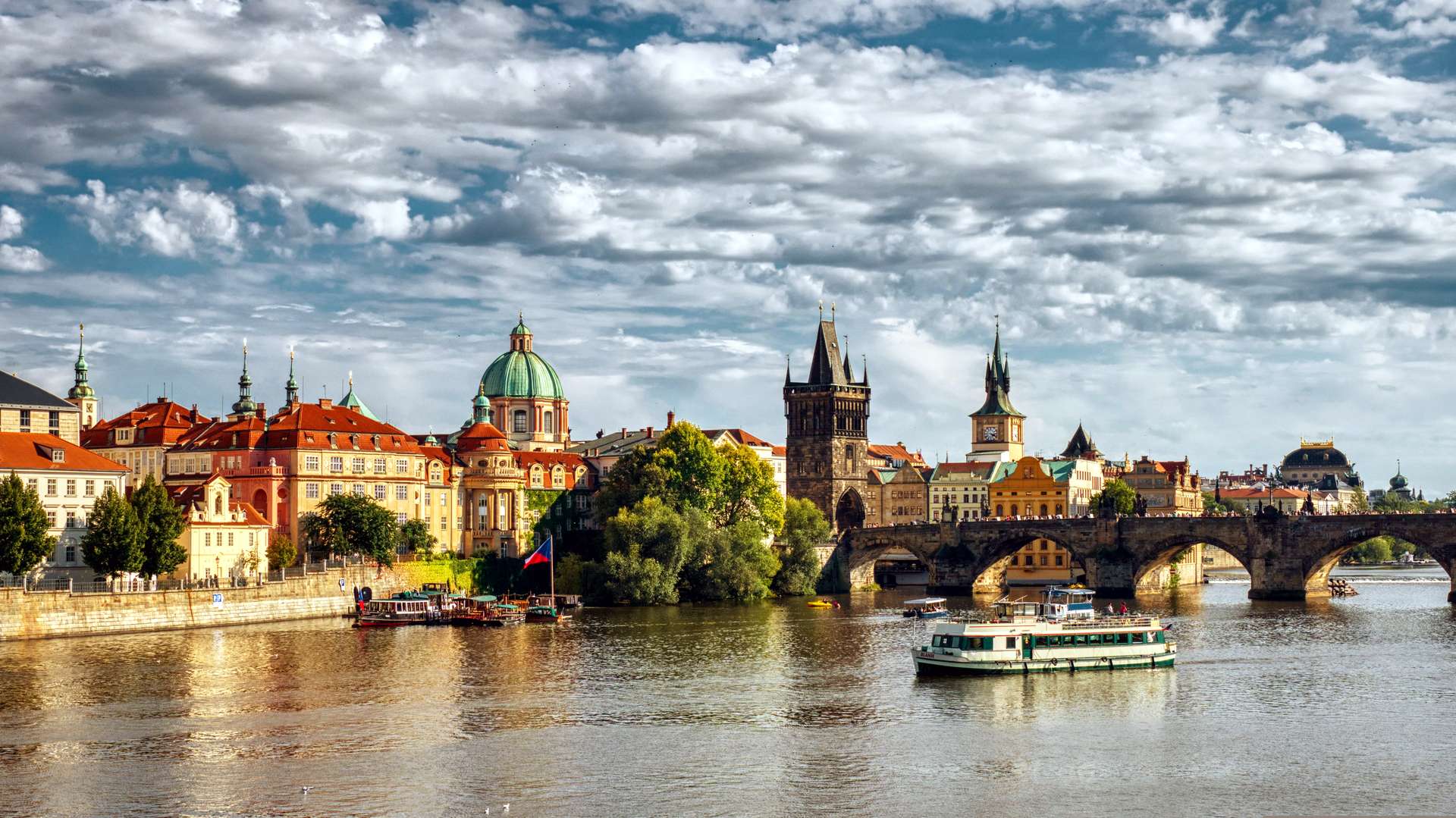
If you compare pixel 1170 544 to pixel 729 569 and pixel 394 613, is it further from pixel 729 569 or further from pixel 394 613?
pixel 394 613

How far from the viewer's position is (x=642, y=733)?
79438 millimetres

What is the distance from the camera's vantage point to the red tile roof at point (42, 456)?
13400cm

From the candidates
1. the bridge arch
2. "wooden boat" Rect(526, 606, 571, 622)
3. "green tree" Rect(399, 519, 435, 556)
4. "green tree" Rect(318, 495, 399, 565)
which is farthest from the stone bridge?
"wooden boat" Rect(526, 606, 571, 622)

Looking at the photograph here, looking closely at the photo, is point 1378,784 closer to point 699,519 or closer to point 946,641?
point 946,641

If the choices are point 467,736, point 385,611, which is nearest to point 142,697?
point 467,736

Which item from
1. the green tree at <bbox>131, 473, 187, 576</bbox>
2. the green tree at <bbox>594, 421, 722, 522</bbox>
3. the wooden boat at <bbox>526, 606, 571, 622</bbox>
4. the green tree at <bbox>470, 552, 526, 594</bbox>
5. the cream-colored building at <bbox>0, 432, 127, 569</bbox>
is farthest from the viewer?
the green tree at <bbox>594, 421, 722, 522</bbox>

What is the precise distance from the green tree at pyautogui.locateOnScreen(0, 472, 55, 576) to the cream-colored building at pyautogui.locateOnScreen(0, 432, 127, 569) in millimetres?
9466

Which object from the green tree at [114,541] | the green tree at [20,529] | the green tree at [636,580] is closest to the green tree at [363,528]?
the green tree at [636,580]

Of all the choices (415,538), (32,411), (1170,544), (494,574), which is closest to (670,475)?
(494,574)

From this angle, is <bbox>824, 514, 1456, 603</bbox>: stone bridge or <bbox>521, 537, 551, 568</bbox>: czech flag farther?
<bbox>824, 514, 1456, 603</bbox>: stone bridge

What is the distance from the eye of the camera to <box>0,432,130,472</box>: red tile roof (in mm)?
134000

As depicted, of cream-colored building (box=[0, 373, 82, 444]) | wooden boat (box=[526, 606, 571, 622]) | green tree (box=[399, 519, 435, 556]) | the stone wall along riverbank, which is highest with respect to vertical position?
cream-colored building (box=[0, 373, 82, 444])

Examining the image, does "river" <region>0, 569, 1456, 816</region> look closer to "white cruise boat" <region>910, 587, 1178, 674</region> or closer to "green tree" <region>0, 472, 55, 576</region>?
"white cruise boat" <region>910, 587, 1178, 674</region>

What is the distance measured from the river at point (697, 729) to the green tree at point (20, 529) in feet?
24.7
